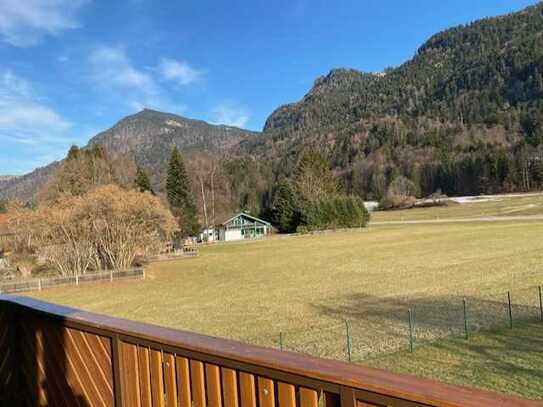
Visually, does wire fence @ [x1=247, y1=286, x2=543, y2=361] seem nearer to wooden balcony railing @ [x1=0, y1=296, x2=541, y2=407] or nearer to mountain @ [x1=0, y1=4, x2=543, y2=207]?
wooden balcony railing @ [x1=0, y1=296, x2=541, y2=407]

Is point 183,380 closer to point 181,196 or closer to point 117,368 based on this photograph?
point 117,368

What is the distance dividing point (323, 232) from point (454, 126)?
124982 mm

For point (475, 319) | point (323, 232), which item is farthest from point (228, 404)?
point (323, 232)

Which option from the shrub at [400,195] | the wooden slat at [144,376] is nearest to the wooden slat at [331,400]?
the wooden slat at [144,376]

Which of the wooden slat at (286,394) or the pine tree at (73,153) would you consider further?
the pine tree at (73,153)

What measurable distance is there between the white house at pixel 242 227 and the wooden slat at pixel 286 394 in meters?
75.1

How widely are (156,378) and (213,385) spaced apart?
19.9 inches

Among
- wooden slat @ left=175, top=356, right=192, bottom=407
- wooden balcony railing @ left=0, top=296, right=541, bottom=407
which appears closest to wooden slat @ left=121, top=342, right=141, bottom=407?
wooden balcony railing @ left=0, top=296, right=541, bottom=407

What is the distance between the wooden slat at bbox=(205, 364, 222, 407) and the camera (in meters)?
2.07

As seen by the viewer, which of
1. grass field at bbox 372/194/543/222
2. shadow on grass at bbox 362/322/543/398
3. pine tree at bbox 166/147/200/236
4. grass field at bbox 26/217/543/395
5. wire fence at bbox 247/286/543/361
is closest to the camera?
shadow on grass at bbox 362/322/543/398

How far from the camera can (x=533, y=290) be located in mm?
16578

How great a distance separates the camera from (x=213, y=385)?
6.88ft

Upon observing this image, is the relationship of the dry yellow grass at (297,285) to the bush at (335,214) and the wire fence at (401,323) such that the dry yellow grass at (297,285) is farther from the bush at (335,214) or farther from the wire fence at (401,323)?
the bush at (335,214)

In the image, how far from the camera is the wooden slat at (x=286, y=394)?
5.70 feet
